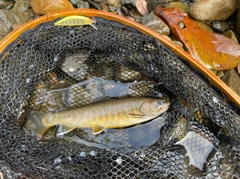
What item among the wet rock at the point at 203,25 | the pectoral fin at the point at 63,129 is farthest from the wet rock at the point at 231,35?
the pectoral fin at the point at 63,129

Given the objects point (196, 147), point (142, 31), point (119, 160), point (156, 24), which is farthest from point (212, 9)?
point (119, 160)

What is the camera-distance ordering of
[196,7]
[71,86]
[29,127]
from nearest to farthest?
[29,127]
[71,86]
[196,7]

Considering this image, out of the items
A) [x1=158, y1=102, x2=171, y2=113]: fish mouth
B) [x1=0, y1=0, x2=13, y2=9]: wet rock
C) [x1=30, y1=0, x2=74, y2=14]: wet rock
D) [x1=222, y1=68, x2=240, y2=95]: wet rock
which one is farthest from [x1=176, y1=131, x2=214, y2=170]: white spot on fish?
[x1=0, y1=0, x2=13, y2=9]: wet rock

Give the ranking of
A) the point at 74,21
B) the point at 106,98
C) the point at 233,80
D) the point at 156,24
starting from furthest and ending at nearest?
the point at 156,24
the point at 233,80
the point at 106,98
the point at 74,21

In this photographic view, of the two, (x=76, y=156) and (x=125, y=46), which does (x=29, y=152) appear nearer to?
(x=76, y=156)

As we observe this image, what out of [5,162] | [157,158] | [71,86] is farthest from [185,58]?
[5,162]

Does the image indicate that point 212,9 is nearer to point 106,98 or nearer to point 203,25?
point 203,25
